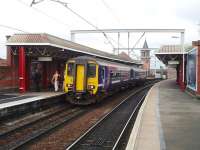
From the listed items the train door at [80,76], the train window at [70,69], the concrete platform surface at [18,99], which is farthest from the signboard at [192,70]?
the concrete platform surface at [18,99]

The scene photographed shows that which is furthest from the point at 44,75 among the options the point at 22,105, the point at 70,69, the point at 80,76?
the point at 22,105

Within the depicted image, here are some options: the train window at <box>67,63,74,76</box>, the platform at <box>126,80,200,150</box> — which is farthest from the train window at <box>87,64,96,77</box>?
the platform at <box>126,80,200,150</box>

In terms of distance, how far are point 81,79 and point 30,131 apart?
7747mm

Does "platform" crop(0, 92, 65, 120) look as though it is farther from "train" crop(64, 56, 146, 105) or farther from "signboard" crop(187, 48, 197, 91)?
"signboard" crop(187, 48, 197, 91)

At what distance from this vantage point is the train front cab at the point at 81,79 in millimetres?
21172

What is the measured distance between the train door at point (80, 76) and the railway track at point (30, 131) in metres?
2.42

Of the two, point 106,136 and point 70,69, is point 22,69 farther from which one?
point 106,136

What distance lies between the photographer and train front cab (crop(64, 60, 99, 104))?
69.5ft

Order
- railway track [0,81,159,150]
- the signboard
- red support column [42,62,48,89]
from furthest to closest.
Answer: red support column [42,62,48,89] → the signboard → railway track [0,81,159,150]

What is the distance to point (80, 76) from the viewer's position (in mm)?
21312

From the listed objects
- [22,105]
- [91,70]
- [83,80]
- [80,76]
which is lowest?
[22,105]

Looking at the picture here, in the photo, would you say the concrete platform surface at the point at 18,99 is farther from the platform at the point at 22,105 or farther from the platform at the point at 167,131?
the platform at the point at 167,131

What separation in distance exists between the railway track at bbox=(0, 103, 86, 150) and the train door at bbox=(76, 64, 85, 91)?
7.94 feet

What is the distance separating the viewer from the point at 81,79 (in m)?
21.3
